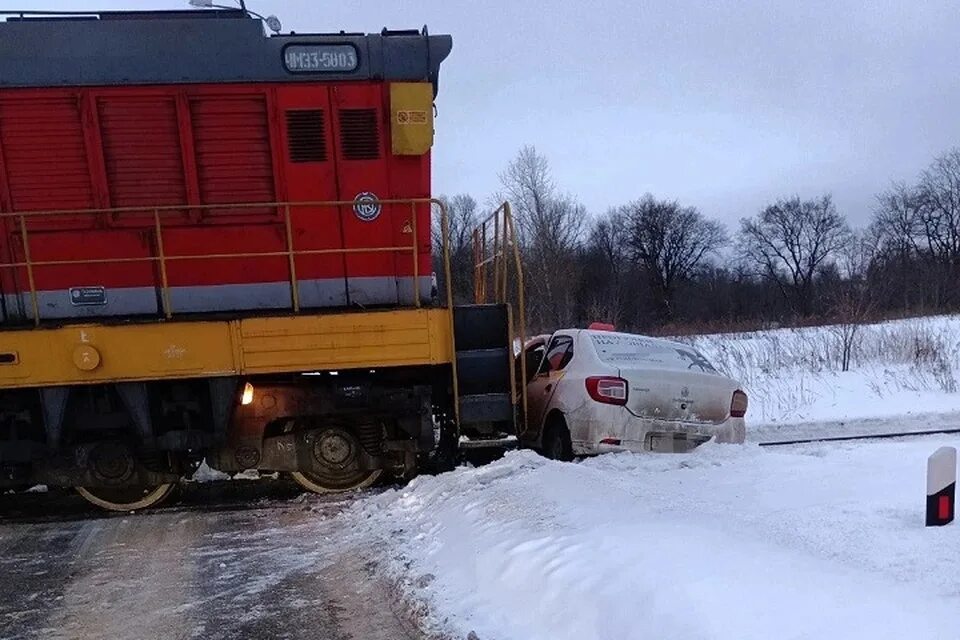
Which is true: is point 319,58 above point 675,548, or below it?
above

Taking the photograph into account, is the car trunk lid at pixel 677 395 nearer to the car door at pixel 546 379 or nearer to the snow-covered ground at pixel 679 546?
the snow-covered ground at pixel 679 546

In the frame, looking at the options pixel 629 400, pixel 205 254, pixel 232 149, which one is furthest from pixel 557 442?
pixel 232 149

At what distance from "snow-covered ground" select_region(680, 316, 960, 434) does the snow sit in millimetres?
5838

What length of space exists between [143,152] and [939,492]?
6.69 meters

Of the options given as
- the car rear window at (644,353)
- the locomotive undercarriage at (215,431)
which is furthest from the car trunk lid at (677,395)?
the locomotive undercarriage at (215,431)

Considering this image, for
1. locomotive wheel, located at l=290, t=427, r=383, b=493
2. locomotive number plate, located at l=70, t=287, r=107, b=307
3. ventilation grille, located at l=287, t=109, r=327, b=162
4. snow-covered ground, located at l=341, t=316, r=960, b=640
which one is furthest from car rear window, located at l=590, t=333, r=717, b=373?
locomotive number plate, located at l=70, t=287, r=107, b=307

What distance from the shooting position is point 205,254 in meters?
6.39

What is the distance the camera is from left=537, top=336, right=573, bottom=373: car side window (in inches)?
280

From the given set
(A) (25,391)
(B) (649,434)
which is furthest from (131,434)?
(B) (649,434)

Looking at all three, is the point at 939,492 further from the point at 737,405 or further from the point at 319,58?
the point at 319,58

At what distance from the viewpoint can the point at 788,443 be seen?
852 cm

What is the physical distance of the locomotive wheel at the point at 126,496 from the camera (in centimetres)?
623

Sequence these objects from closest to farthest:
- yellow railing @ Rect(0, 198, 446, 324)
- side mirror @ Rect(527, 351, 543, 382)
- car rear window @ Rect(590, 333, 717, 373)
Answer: yellow railing @ Rect(0, 198, 446, 324)
car rear window @ Rect(590, 333, 717, 373)
side mirror @ Rect(527, 351, 543, 382)

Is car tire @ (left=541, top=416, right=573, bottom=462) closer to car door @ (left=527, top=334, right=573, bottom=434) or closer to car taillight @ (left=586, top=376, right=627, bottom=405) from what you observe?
car door @ (left=527, top=334, right=573, bottom=434)
